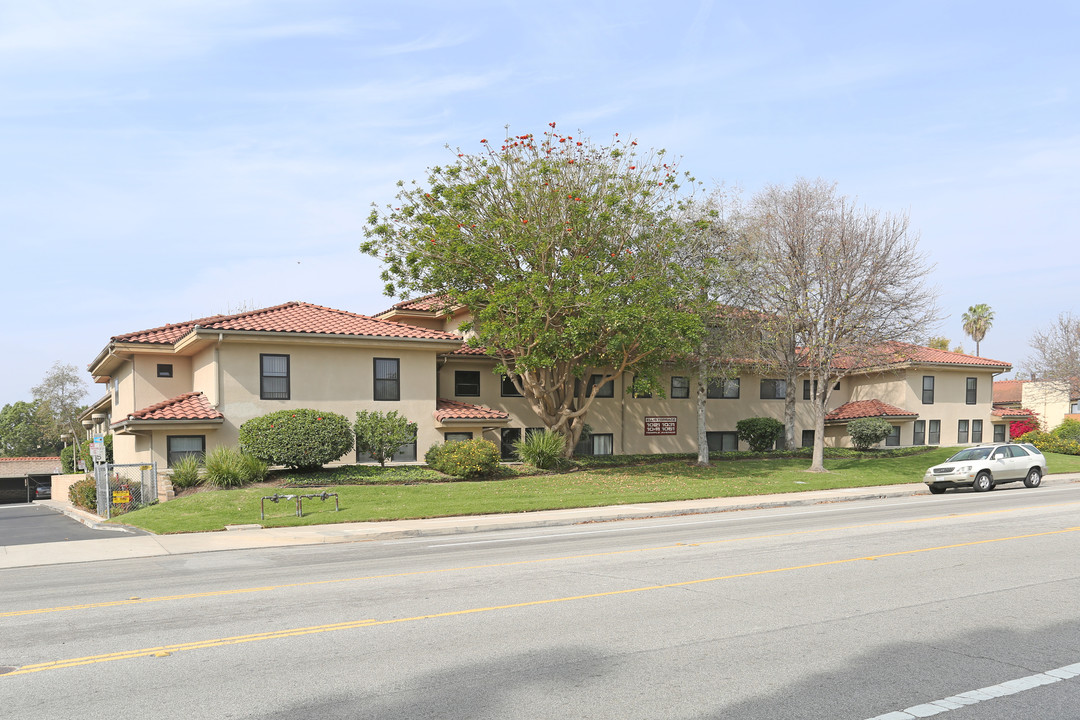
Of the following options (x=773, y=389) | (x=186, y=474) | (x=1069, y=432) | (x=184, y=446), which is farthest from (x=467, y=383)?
(x=1069, y=432)

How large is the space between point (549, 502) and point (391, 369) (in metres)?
9.45

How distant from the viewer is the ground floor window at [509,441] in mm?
33344

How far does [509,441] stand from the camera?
33.8m

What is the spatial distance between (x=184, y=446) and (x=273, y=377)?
3483 mm

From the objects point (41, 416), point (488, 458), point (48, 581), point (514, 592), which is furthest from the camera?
point (41, 416)

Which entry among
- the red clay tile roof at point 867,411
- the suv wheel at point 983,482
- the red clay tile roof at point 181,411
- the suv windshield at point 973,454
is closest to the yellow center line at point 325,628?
the suv wheel at point 983,482

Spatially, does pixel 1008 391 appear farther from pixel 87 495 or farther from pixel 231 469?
pixel 87 495

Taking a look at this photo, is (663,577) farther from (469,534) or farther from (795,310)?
(795,310)

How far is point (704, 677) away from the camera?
6.33 metres

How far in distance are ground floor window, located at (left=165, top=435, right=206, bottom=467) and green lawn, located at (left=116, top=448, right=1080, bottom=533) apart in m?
3.83

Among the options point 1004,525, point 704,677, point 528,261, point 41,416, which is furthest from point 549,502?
point 41,416

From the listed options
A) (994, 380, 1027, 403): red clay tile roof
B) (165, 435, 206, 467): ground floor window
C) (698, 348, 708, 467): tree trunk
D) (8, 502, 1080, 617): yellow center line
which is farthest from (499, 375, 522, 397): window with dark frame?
(994, 380, 1027, 403): red clay tile roof

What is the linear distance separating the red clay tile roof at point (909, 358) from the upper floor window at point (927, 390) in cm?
115

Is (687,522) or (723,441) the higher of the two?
(723,441)
